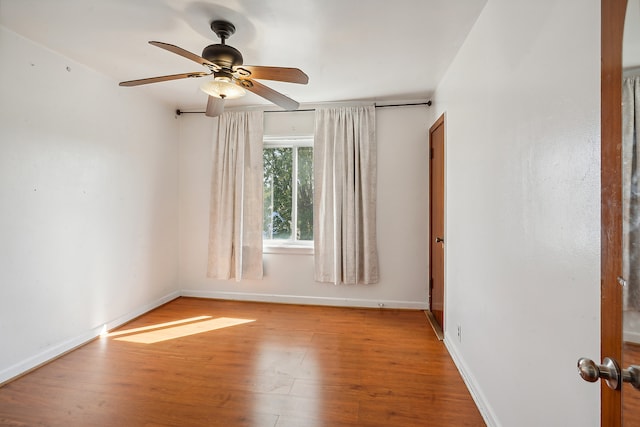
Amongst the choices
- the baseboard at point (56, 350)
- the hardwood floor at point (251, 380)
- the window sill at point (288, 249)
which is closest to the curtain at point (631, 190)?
the hardwood floor at point (251, 380)

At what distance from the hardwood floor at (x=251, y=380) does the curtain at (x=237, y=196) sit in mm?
823

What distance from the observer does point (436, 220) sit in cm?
309

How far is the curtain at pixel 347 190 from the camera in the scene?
135 inches

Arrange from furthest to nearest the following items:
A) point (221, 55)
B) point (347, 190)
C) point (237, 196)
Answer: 1. point (237, 196)
2. point (347, 190)
3. point (221, 55)

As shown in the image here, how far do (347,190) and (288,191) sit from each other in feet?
2.67

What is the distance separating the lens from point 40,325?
2277 millimetres

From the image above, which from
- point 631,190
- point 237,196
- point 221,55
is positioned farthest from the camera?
point 237,196

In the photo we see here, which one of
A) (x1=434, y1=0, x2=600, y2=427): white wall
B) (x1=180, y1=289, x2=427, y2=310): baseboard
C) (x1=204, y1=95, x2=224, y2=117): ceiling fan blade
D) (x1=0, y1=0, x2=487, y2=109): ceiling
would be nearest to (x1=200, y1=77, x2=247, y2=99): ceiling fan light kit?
(x1=204, y1=95, x2=224, y2=117): ceiling fan blade

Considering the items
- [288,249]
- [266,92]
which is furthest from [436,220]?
[266,92]

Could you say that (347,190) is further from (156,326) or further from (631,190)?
(631,190)

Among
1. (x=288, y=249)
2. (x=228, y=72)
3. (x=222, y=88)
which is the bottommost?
(x=288, y=249)

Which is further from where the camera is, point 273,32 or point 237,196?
point 237,196

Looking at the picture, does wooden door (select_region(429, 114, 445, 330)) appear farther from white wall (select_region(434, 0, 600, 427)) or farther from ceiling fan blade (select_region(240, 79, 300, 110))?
ceiling fan blade (select_region(240, 79, 300, 110))

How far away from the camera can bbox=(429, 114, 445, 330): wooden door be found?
9.44ft
